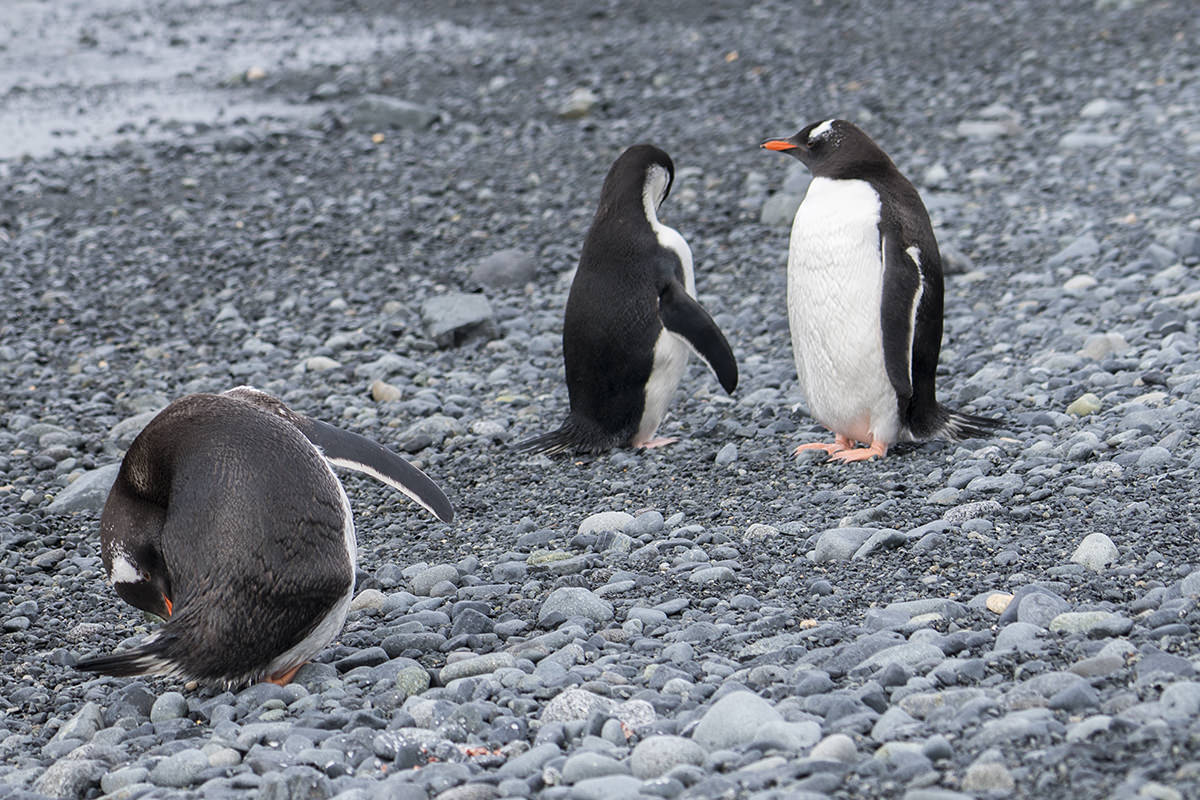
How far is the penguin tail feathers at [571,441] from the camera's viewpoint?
543cm

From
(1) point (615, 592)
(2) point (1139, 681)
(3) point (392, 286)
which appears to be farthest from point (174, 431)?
(3) point (392, 286)

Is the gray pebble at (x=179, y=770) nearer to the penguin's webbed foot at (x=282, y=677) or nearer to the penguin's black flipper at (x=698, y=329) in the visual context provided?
the penguin's webbed foot at (x=282, y=677)

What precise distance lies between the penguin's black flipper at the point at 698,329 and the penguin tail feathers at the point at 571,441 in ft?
1.57

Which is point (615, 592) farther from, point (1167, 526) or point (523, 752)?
point (1167, 526)

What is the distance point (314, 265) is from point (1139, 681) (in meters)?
6.15

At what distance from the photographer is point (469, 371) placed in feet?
21.7

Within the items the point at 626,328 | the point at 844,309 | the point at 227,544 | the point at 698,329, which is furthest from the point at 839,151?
the point at 227,544

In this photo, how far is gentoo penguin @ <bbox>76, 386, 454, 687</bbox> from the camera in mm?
3232

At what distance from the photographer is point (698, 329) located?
5289 millimetres

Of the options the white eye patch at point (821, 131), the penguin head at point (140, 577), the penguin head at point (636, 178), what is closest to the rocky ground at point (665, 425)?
the penguin head at point (140, 577)

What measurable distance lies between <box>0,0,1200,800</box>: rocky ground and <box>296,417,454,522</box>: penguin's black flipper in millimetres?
277

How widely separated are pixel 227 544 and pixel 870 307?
8.31 ft

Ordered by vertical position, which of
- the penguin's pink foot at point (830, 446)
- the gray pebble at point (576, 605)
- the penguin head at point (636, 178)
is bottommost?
the penguin's pink foot at point (830, 446)

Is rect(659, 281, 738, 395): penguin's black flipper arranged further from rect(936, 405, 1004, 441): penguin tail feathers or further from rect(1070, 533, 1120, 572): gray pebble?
rect(1070, 533, 1120, 572): gray pebble
